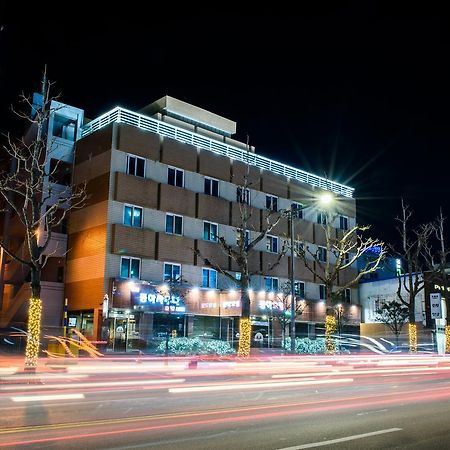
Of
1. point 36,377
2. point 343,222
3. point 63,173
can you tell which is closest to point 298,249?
point 63,173

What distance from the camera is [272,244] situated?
4947cm

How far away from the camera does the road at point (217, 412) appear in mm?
8508

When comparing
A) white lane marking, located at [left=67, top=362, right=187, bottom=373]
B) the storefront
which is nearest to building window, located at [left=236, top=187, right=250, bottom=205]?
the storefront

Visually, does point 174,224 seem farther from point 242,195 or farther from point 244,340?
point 244,340

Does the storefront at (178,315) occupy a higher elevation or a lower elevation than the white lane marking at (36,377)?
higher

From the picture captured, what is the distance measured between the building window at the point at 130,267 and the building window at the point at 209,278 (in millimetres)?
5991

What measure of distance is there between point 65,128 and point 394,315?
33.7 metres

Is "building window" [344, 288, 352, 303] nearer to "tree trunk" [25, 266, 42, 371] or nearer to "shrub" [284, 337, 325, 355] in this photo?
"shrub" [284, 337, 325, 355]

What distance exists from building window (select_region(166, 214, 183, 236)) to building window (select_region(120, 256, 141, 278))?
3.85 m

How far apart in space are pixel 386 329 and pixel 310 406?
44531 mm

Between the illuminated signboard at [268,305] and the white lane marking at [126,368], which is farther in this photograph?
the illuminated signboard at [268,305]

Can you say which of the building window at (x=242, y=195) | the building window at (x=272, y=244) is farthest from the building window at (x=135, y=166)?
the building window at (x=272, y=244)

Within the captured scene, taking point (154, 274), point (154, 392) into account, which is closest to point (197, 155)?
point (154, 274)

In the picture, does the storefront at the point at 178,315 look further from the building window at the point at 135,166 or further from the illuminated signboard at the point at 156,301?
the building window at the point at 135,166
